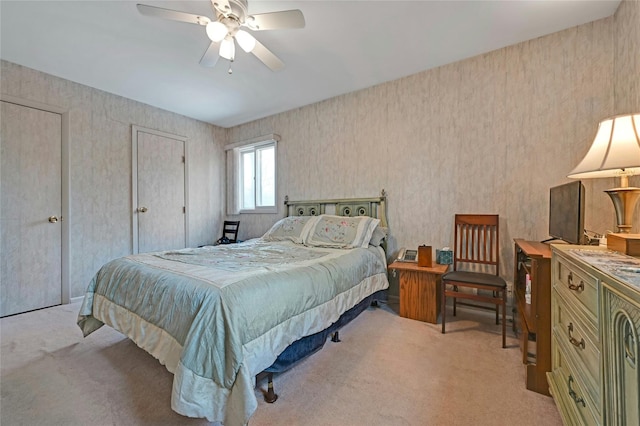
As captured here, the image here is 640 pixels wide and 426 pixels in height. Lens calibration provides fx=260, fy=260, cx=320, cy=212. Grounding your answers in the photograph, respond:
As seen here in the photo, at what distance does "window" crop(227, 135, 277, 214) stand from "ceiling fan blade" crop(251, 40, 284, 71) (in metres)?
1.83

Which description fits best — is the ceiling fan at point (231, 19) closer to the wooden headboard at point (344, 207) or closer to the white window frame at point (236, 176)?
the wooden headboard at point (344, 207)

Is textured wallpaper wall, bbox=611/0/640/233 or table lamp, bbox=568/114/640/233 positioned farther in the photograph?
textured wallpaper wall, bbox=611/0/640/233

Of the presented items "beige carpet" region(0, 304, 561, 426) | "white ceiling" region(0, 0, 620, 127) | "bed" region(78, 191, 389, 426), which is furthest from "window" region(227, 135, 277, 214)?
"beige carpet" region(0, 304, 561, 426)

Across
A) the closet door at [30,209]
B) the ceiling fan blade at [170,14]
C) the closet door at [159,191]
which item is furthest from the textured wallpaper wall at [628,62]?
the closet door at [30,209]

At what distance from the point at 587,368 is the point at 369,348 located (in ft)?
4.44

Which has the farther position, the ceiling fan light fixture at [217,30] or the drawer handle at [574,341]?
the ceiling fan light fixture at [217,30]

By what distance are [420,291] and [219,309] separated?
1990mm

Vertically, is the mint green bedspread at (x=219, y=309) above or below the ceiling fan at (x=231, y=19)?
below

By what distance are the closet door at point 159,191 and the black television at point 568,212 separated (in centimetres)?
463

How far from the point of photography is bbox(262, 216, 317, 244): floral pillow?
10.3 feet

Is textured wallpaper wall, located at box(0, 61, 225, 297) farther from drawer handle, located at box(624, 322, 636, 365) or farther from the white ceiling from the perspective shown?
drawer handle, located at box(624, 322, 636, 365)

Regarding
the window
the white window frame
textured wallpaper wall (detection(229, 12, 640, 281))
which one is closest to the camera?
textured wallpaper wall (detection(229, 12, 640, 281))

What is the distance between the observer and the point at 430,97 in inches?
114

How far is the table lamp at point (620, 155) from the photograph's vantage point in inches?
47.9
